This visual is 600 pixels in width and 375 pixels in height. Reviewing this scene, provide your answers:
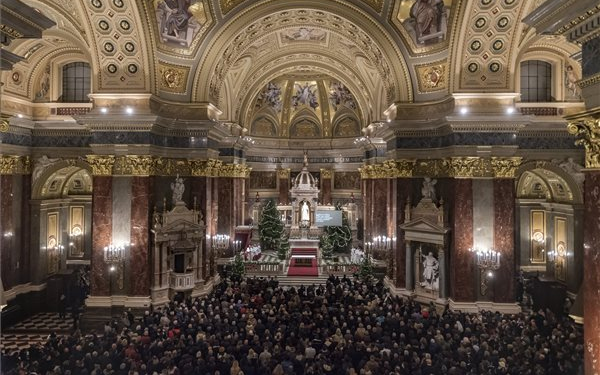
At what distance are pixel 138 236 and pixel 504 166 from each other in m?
14.0

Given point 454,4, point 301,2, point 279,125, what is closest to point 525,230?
point 454,4

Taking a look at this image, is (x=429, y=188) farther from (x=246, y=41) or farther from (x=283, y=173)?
(x=283, y=173)

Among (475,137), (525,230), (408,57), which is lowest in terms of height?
(525,230)

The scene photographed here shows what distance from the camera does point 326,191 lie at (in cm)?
3825

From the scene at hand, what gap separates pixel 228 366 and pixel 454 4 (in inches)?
572

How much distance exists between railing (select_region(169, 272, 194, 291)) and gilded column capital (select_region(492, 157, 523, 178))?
12.9 m

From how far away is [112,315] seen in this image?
16359 mm

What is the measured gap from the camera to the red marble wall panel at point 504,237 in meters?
16.1

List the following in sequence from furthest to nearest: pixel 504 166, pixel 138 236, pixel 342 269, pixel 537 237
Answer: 1. pixel 342 269
2. pixel 537 237
3. pixel 138 236
4. pixel 504 166

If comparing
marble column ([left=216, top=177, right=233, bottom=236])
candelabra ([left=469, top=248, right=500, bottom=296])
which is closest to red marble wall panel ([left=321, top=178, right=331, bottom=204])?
marble column ([left=216, top=177, right=233, bottom=236])

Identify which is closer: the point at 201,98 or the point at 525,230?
the point at 201,98

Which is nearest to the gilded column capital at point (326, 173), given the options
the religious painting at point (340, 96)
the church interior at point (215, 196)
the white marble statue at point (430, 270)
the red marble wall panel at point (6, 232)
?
the religious painting at point (340, 96)

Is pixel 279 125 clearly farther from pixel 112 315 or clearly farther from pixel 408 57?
pixel 112 315

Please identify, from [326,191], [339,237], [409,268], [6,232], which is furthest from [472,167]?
[326,191]
